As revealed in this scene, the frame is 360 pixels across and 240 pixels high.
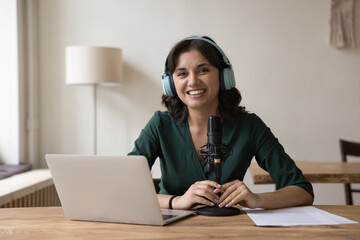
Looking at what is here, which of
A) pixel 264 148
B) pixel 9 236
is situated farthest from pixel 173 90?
pixel 9 236

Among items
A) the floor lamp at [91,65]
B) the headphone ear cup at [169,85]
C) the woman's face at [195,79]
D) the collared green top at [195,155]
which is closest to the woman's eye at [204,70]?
the woman's face at [195,79]

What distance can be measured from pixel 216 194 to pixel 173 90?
585mm

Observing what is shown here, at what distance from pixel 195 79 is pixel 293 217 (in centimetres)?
68

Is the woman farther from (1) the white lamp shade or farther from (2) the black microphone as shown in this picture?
(1) the white lamp shade

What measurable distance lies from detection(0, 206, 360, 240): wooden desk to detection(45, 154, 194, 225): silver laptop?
0.09 ft

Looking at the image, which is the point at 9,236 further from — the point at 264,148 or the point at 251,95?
the point at 251,95

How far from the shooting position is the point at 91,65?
338 cm

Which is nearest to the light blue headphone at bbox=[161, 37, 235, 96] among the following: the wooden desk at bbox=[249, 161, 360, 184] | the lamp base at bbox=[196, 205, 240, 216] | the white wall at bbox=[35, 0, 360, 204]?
the lamp base at bbox=[196, 205, 240, 216]

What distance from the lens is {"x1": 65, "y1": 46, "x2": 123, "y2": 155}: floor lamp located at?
3.38m

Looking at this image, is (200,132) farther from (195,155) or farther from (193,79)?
(193,79)

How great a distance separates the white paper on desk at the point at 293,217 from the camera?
115cm

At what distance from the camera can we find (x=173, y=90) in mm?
1746

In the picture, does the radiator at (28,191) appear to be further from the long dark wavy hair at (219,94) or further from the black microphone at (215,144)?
the black microphone at (215,144)

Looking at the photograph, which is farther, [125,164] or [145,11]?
[145,11]
